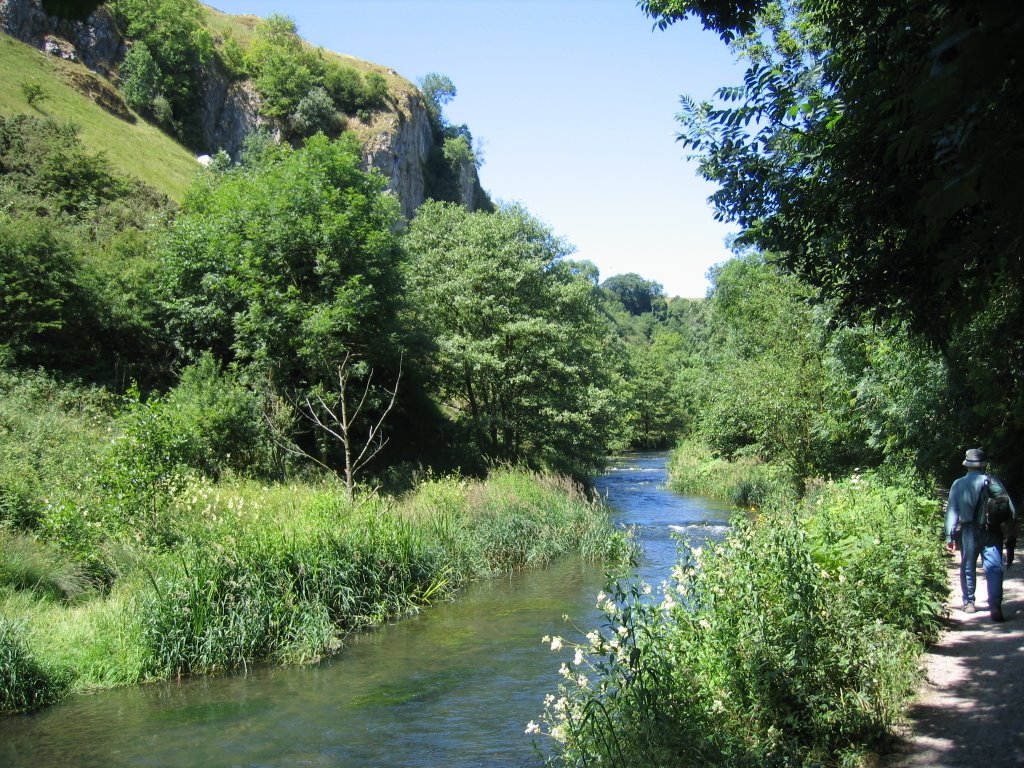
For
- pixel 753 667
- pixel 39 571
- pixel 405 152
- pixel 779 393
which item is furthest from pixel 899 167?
pixel 405 152

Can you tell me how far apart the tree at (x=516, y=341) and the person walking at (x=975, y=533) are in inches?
672

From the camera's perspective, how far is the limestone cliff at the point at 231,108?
1823 inches

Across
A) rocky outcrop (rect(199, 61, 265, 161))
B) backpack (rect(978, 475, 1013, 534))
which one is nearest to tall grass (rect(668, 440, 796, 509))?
backpack (rect(978, 475, 1013, 534))

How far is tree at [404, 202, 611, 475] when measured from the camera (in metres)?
25.0

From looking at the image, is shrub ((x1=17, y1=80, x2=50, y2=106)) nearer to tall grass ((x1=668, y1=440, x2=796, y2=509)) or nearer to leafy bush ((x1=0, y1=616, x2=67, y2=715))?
tall grass ((x1=668, y1=440, x2=796, y2=509))

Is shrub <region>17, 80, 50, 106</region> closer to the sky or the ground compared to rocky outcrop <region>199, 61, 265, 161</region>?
closer to the ground

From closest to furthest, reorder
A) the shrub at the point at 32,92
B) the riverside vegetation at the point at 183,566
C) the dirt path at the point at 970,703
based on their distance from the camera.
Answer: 1. the dirt path at the point at 970,703
2. the riverside vegetation at the point at 183,566
3. the shrub at the point at 32,92

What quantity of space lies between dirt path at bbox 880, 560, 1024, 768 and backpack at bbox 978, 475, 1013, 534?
2.90 ft

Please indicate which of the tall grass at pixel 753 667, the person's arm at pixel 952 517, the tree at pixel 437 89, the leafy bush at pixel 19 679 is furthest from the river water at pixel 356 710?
the tree at pixel 437 89

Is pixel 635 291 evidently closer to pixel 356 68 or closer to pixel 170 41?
pixel 356 68

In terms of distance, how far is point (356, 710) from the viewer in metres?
8.41

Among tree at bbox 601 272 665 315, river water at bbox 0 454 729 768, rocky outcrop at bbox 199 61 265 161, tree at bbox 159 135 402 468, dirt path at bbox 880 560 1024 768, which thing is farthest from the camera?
tree at bbox 601 272 665 315

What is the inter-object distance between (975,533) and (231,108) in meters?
67.0

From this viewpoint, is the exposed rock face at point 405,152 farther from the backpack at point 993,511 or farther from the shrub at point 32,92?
the backpack at point 993,511
